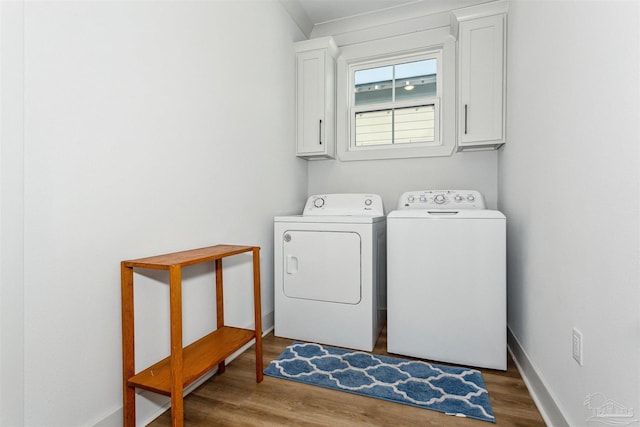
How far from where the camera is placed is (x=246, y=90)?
2.01m

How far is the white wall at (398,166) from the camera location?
250cm

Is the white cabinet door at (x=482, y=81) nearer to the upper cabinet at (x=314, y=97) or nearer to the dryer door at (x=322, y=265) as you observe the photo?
the upper cabinet at (x=314, y=97)

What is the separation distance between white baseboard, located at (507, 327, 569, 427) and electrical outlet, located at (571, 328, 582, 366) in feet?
0.88

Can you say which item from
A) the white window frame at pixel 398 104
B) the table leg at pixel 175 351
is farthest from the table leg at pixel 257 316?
the white window frame at pixel 398 104

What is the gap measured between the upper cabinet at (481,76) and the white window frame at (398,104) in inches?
11.8

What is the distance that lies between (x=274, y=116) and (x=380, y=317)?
1792mm

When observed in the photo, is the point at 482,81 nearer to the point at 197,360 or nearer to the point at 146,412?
the point at 197,360

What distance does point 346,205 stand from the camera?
2539 mm

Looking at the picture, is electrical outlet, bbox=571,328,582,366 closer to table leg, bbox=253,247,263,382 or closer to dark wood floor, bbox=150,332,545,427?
dark wood floor, bbox=150,332,545,427

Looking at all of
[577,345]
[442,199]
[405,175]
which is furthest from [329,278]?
[577,345]

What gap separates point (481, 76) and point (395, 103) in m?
0.75

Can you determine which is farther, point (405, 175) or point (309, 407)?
point (405, 175)

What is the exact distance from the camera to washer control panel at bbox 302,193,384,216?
8.05ft

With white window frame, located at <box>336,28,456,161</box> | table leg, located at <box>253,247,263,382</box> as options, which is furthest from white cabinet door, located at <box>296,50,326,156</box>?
table leg, located at <box>253,247,263,382</box>
